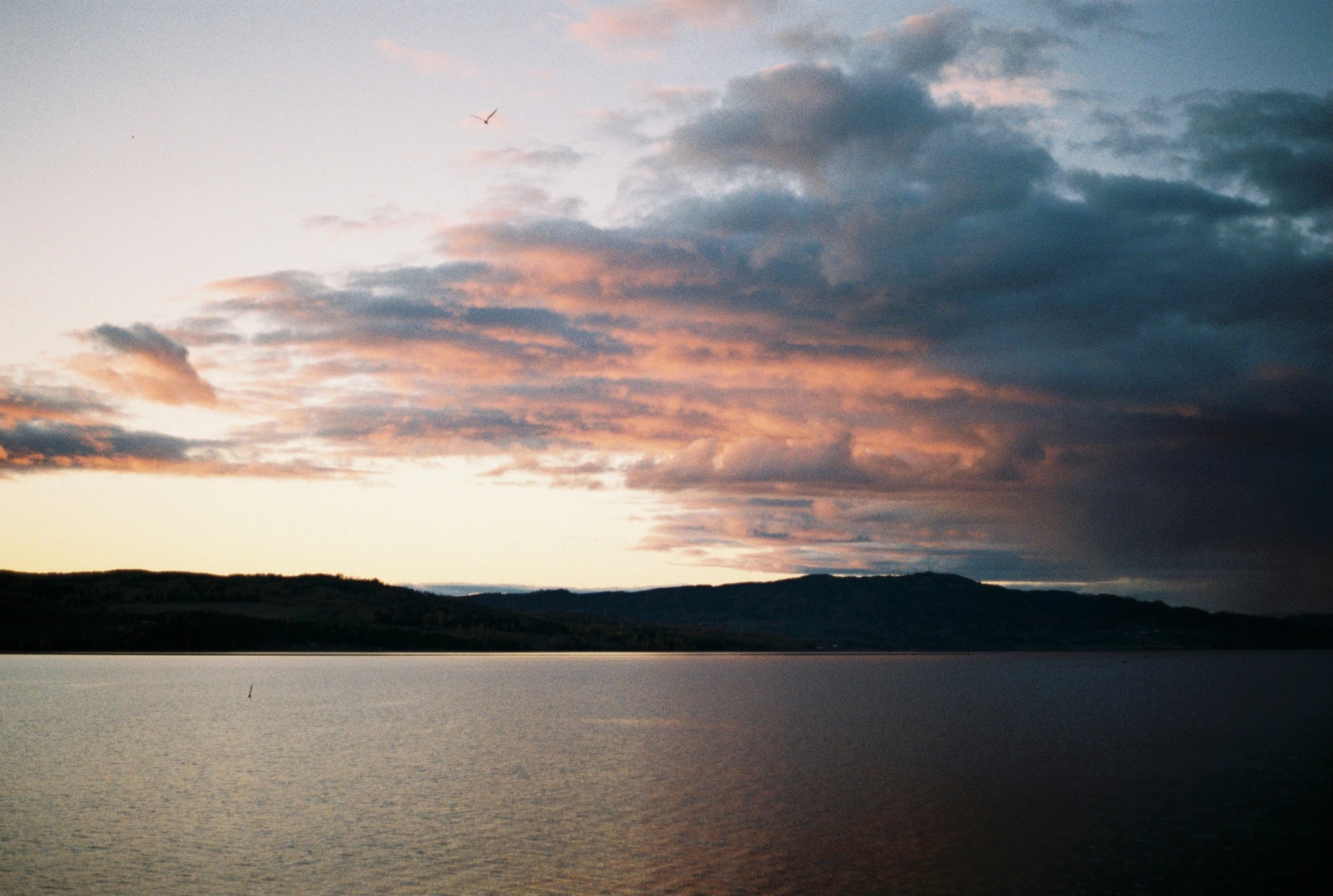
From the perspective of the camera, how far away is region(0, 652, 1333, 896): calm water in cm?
4659

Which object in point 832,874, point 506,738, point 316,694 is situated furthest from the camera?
point 316,694

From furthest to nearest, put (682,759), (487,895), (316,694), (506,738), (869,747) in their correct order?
(316,694) < (506,738) < (869,747) < (682,759) < (487,895)

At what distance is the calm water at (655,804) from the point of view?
4659 cm

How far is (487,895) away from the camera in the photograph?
43000 mm

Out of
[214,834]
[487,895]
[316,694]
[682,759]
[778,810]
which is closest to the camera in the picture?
[487,895]

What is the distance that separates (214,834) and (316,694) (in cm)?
12468

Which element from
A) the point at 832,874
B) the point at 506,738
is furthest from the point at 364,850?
the point at 506,738

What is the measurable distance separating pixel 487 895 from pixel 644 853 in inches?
414

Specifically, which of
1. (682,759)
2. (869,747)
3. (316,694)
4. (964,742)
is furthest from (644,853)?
(316,694)

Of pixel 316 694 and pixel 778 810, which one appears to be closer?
pixel 778 810

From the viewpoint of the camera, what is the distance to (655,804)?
213 ft

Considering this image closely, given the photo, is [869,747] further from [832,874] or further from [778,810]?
[832,874]

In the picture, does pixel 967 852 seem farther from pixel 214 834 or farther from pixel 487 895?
pixel 214 834

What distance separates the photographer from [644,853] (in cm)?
5112
